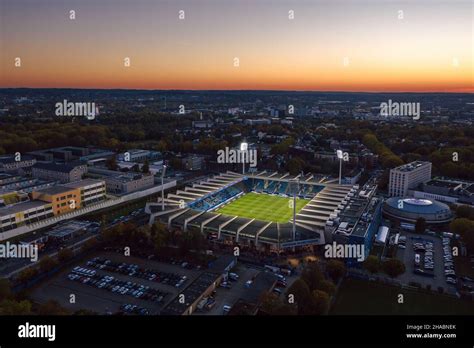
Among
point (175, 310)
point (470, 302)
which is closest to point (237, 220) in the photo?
point (175, 310)

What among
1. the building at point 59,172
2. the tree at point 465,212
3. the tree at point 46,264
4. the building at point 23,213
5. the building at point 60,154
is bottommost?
the tree at point 46,264

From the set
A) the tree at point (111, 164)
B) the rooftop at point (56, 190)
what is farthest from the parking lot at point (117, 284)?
the tree at point (111, 164)

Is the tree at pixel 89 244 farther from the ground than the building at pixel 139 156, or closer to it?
closer to it

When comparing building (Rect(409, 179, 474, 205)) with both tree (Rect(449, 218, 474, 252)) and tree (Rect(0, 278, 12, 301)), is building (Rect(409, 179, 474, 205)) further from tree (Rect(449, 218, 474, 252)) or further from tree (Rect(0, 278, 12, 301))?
tree (Rect(0, 278, 12, 301))

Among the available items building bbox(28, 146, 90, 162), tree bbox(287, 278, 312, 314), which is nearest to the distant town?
tree bbox(287, 278, 312, 314)

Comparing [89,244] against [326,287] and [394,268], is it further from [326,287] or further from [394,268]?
[394,268]

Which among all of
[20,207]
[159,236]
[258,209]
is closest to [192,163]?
[258,209]

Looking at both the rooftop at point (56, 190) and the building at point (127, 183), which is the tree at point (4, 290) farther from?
the building at point (127, 183)

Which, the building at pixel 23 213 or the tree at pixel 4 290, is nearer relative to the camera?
the tree at pixel 4 290
